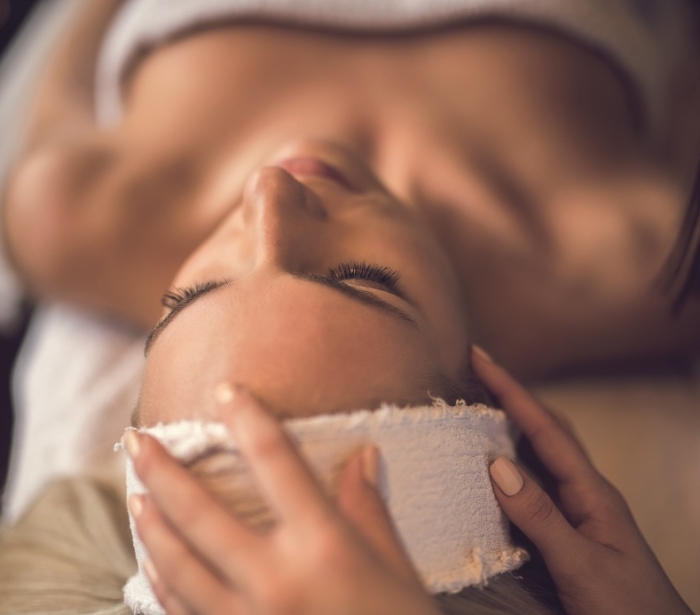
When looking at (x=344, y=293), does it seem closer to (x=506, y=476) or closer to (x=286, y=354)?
(x=286, y=354)

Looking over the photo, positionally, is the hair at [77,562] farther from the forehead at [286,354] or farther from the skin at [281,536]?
the forehead at [286,354]

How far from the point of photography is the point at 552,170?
4.21ft

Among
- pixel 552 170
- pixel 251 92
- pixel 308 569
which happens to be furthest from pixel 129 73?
pixel 308 569

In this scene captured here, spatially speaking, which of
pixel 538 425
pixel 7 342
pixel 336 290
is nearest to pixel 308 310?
pixel 336 290

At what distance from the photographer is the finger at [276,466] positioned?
50 centimetres

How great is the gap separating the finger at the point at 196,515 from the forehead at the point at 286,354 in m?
0.06

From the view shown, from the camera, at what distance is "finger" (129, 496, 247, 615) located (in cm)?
52

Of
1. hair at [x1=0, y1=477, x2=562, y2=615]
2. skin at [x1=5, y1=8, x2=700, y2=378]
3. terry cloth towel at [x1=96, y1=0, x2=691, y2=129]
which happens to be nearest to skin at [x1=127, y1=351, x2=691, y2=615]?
hair at [x1=0, y1=477, x2=562, y2=615]

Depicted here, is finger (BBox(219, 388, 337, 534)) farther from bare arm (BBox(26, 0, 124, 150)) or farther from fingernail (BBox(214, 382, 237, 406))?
bare arm (BBox(26, 0, 124, 150))

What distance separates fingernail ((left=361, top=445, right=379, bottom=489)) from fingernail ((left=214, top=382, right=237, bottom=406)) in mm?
128

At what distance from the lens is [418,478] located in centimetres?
63

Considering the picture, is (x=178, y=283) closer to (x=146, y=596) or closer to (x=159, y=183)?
(x=146, y=596)

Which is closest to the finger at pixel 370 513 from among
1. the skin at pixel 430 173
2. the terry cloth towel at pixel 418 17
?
the skin at pixel 430 173

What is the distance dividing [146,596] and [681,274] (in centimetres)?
93
